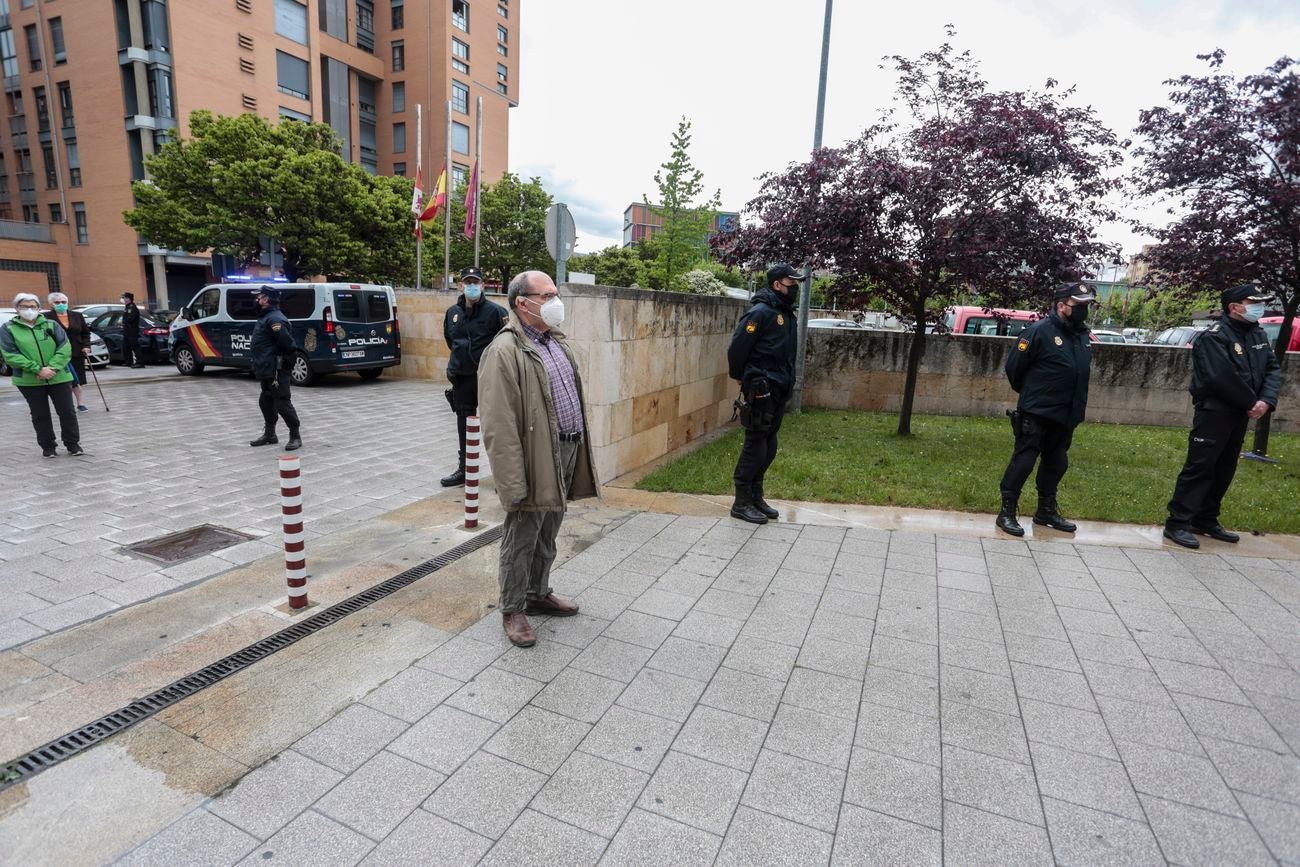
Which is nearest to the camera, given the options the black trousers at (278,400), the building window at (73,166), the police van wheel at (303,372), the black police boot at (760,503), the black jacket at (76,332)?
the black police boot at (760,503)

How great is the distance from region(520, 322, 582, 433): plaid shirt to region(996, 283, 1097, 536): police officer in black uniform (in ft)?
12.6

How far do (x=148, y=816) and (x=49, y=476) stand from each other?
626cm

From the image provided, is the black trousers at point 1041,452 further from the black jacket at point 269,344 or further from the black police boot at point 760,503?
the black jacket at point 269,344

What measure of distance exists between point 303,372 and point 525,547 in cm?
1251

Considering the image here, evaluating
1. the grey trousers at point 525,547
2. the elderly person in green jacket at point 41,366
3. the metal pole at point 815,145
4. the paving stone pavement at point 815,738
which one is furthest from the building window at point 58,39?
the paving stone pavement at point 815,738

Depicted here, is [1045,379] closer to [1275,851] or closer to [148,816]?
[1275,851]

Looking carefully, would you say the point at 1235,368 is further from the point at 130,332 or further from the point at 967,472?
the point at 130,332

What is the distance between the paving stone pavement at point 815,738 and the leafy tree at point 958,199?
515cm

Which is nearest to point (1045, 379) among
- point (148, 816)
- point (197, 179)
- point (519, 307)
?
point (519, 307)

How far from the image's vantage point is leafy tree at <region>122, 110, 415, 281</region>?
67.3 ft

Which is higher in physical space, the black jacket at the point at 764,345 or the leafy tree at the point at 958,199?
the leafy tree at the point at 958,199

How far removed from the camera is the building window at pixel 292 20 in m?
34.2

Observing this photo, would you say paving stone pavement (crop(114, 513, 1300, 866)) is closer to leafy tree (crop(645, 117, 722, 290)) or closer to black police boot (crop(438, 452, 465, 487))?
black police boot (crop(438, 452, 465, 487))

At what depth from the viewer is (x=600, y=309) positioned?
6391 mm
